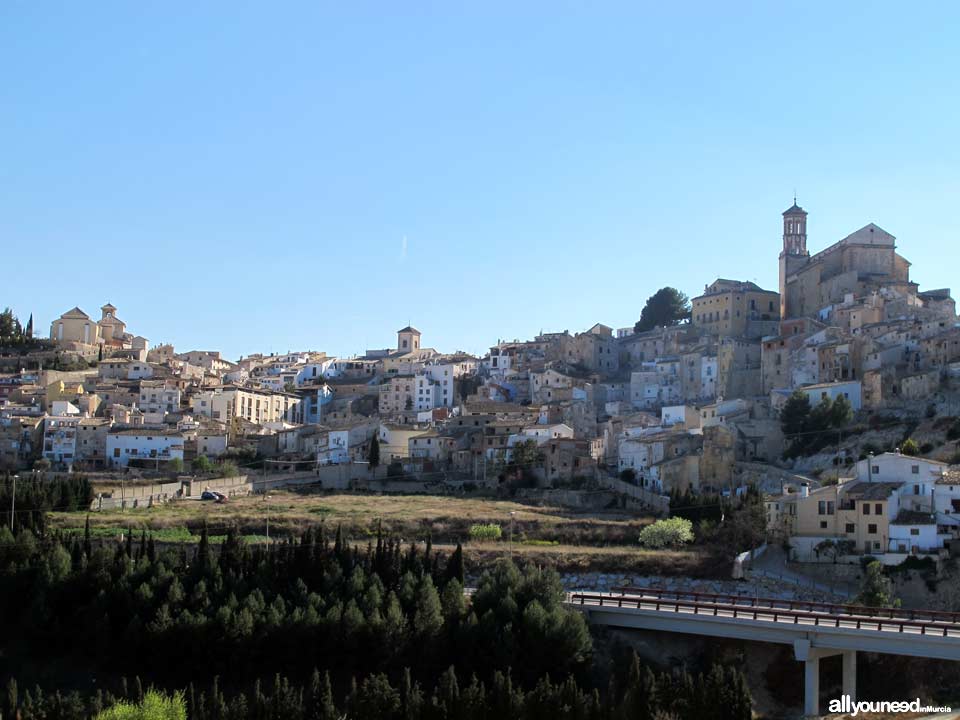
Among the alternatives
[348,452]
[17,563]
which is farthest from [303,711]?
[348,452]

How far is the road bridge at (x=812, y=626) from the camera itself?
96.4 ft

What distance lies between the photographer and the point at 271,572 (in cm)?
4022

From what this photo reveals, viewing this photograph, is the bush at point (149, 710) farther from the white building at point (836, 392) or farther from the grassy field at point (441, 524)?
the white building at point (836, 392)

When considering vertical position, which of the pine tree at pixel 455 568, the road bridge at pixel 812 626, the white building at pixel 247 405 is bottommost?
the road bridge at pixel 812 626

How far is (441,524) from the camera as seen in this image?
166ft

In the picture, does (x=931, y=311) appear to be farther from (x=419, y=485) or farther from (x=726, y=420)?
(x=419, y=485)

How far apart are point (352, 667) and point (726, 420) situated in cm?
2912

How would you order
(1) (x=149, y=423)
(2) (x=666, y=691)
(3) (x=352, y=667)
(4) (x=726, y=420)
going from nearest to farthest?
1. (2) (x=666, y=691)
2. (3) (x=352, y=667)
3. (4) (x=726, y=420)
4. (1) (x=149, y=423)

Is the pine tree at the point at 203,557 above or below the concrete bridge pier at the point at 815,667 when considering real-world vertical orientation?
above

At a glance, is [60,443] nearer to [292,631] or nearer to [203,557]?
[203,557]

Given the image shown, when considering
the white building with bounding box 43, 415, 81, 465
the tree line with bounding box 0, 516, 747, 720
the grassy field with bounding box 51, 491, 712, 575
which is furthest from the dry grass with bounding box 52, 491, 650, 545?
the white building with bounding box 43, 415, 81, 465

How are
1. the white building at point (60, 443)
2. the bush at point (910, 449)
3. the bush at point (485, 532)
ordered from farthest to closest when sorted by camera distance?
the white building at point (60, 443) → the bush at point (485, 532) → the bush at point (910, 449)

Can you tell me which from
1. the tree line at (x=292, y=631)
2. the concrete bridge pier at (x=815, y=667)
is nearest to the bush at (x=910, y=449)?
the tree line at (x=292, y=631)

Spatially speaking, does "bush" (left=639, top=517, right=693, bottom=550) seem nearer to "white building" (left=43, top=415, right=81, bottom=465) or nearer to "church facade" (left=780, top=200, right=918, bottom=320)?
"church facade" (left=780, top=200, right=918, bottom=320)
